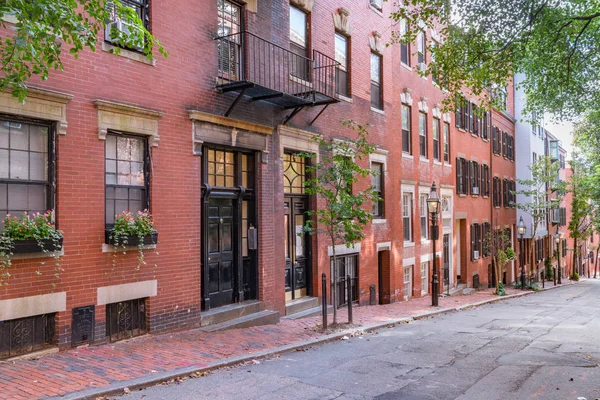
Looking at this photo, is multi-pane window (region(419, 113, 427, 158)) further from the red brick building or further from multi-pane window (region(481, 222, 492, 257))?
multi-pane window (region(481, 222, 492, 257))

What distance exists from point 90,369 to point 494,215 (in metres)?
30.4

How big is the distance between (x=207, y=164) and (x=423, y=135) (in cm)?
1391

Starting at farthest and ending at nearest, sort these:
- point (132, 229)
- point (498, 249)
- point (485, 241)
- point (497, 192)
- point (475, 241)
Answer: point (497, 192)
point (485, 241)
point (475, 241)
point (498, 249)
point (132, 229)

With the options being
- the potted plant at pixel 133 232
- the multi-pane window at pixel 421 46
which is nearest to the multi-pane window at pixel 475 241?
the multi-pane window at pixel 421 46

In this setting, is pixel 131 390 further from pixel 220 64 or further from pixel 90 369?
pixel 220 64

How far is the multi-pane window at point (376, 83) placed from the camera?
1862 centimetres

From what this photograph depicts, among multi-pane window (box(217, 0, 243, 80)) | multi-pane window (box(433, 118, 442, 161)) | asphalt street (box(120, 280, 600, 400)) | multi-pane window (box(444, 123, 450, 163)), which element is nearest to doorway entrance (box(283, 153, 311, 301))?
asphalt street (box(120, 280, 600, 400))

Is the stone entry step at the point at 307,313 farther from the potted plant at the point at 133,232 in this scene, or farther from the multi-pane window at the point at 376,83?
the multi-pane window at the point at 376,83

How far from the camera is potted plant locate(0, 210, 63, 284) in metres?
7.60

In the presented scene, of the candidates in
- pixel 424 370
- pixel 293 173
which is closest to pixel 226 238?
pixel 293 173

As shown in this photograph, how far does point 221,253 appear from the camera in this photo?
11969 millimetres

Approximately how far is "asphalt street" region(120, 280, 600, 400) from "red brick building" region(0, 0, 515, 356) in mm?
2498

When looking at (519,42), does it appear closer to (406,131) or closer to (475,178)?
(406,131)

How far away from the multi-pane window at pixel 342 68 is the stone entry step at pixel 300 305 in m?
6.19
